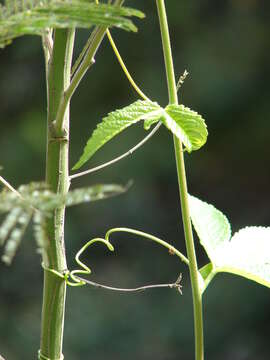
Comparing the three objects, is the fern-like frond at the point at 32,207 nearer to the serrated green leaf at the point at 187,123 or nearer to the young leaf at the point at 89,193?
the young leaf at the point at 89,193

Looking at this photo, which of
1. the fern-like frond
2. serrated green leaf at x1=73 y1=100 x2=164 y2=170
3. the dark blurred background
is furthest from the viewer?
the dark blurred background

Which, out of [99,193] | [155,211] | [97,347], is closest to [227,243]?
[99,193]

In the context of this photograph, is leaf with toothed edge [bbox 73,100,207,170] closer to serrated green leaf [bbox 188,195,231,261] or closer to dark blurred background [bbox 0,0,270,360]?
serrated green leaf [bbox 188,195,231,261]

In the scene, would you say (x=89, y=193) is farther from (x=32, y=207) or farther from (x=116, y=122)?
(x=116, y=122)

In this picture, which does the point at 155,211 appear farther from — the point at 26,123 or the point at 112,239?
the point at 26,123

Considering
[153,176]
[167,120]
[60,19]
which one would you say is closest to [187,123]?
[167,120]

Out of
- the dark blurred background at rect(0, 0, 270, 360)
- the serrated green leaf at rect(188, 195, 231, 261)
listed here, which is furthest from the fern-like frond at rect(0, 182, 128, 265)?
the dark blurred background at rect(0, 0, 270, 360)
